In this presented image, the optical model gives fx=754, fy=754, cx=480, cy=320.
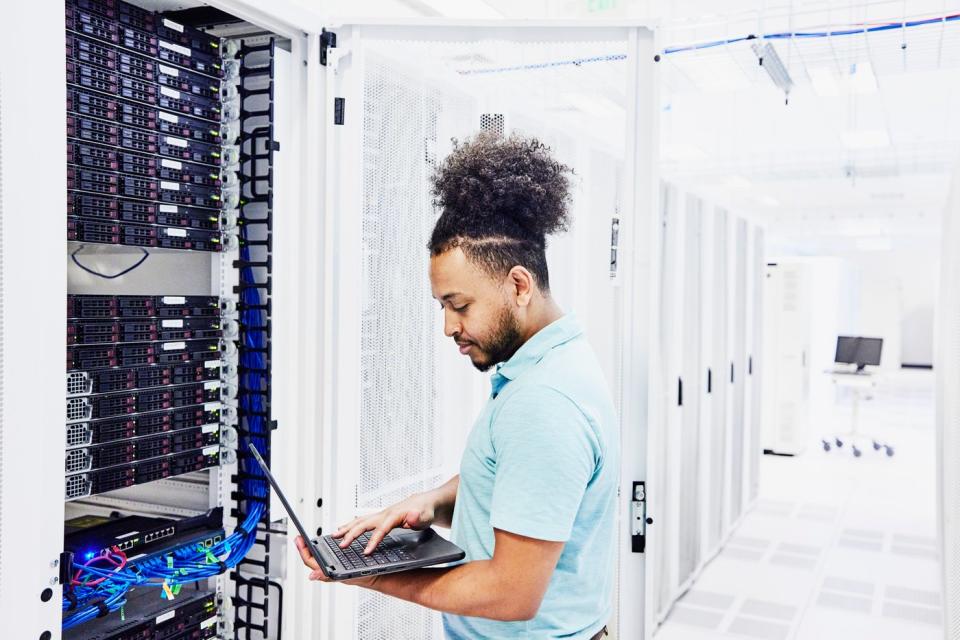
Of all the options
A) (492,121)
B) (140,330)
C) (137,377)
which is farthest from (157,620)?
(492,121)

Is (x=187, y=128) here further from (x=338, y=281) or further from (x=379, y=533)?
(x=379, y=533)

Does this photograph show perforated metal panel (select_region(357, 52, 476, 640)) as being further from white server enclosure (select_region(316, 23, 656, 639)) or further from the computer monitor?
the computer monitor

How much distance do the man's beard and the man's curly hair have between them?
0.24ft

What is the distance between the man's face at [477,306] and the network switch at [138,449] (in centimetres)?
97

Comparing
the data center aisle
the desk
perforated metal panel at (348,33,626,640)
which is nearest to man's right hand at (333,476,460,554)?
perforated metal panel at (348,33,626,640)

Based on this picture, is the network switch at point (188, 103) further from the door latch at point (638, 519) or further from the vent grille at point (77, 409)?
the door latch at point (638, 519)

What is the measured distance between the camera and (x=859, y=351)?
7.52 m

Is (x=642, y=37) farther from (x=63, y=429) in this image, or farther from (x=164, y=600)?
(x=164, y=600)

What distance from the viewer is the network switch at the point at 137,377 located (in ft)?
5.39

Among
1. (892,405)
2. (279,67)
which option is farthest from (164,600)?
(892,405)

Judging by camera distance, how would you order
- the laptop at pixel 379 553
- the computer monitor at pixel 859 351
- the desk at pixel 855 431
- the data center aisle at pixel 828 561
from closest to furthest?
the laptop at pixel 379 553 → the data center aisle at pixel 828 561 → the desk at pixel 855 431 → the computer monitor at pixel 859 351

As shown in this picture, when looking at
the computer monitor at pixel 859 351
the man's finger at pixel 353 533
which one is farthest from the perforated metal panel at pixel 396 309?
the computer monitor at pixel 859 351

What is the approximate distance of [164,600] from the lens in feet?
6.16

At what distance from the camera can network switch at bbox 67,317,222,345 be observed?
1650 mm
